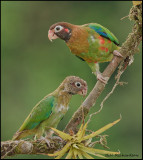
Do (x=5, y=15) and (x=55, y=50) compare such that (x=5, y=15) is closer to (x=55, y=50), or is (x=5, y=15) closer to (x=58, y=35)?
(x=55, y=50)

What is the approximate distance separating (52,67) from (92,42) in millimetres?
17146

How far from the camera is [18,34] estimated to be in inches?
997

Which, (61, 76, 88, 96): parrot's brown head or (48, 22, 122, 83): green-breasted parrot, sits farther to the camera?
(48, 22, 122, 83): green-breasted parrot

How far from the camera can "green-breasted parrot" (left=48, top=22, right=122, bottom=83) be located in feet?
16.1

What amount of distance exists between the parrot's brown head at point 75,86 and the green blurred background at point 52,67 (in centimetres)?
1221

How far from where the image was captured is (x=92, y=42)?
5.06 m

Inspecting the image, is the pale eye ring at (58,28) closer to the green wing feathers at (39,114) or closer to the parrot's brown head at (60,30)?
the parrot's brown head at (60,30)

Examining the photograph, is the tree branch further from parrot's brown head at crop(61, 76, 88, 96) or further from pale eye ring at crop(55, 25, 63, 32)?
pale eye ring at crop(55, 25, 63, 32)

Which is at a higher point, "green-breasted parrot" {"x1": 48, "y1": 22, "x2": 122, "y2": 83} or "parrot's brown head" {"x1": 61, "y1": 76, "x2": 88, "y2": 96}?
"green-breasted parrot" {"x1": 48, "y1": 22, "x2": 122, "y2": 83}

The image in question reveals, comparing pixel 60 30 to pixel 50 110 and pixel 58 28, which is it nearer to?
pixel 58 28

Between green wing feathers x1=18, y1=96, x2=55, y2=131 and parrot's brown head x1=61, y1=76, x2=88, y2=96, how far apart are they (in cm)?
19

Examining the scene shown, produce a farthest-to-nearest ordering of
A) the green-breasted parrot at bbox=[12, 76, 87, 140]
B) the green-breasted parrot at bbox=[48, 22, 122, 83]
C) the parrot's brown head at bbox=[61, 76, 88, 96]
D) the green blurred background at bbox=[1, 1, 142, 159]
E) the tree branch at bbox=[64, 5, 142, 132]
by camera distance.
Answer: the green blurred background at bbox=[1, 1, 142, 159] → the green-breasted parrot at bbox=[48, 22, 122, 83] → the green-breasted parrot at bbox=[12, 76, 87, 140] → the parrot's brown head at bbox=[61, 76, 88, 96] → the tree branch at bbox=[64, 5, 142, 132]

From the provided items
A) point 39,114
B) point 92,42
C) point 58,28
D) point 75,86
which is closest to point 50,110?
point 39,114

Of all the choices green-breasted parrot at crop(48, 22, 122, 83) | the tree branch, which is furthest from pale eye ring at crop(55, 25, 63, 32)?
the tree branch
